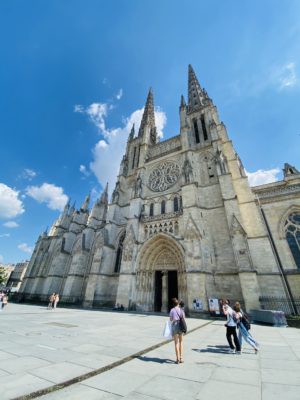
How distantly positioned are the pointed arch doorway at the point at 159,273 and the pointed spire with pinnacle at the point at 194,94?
20563mm

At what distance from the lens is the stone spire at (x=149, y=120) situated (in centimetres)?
2917

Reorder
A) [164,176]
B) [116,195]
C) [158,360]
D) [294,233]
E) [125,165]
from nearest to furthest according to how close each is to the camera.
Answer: [158,360], [294,233], [164,176], [116,195], [125,165]

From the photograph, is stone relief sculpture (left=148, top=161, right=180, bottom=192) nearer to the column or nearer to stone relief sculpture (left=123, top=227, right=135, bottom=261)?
stone relief sculpture (left=123, top=227, right=135, bottom=261)

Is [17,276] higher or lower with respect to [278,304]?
higher

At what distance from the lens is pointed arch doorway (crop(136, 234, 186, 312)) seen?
15.5m

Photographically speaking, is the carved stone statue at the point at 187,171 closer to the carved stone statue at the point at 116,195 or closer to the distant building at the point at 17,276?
the carved stone statue at the point at 116,195

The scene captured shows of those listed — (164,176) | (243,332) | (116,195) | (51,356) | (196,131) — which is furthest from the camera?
(196,131)

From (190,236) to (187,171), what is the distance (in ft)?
22.0

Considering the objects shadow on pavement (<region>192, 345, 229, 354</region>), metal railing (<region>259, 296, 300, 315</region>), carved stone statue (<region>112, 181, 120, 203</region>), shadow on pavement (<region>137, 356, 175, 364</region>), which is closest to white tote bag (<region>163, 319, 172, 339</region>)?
shadow on pavement (<region>137, 356, 175, 364</region>)

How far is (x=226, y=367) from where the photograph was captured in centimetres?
354

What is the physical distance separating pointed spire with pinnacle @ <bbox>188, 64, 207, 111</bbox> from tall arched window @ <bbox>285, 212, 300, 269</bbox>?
1937 centimetres

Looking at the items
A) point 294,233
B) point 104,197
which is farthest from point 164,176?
point 294,233

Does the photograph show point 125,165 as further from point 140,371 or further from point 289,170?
point 140,371

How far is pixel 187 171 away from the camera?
18047mm
